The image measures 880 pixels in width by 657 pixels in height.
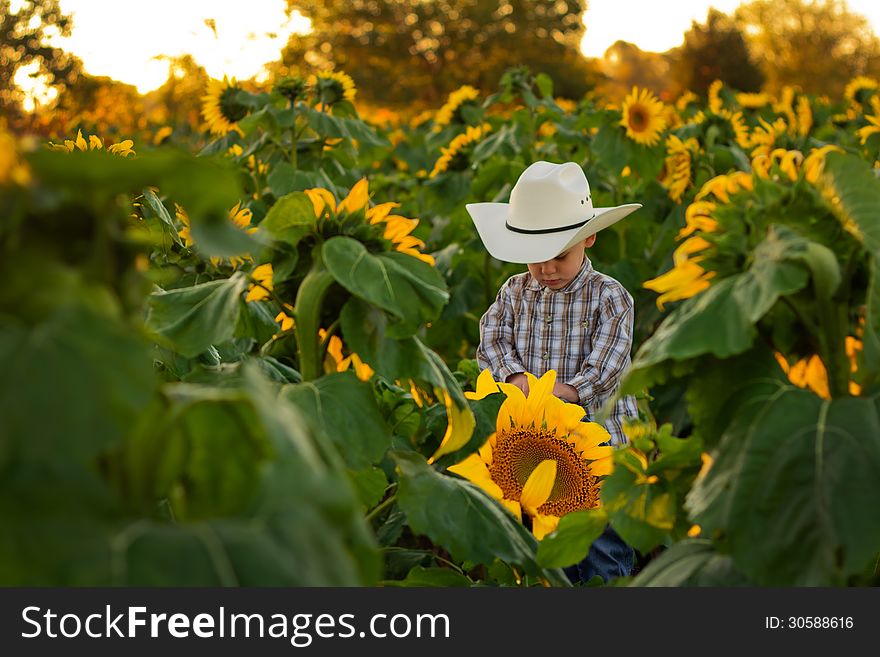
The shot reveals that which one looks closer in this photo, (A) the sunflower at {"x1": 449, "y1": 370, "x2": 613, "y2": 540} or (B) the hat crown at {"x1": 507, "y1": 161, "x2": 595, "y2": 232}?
(A) the sunflower at {"x1": 449, "y1": 370, "x2": 613, "y2": 540}

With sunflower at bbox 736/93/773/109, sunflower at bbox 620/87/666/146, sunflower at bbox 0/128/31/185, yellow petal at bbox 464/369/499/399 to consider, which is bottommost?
sunflower at bbox 0/128/31/185

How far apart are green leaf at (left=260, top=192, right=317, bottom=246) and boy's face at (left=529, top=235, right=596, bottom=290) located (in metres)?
1.60

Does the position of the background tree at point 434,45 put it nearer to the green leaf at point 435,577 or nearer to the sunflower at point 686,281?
the green leaf at point 435,577

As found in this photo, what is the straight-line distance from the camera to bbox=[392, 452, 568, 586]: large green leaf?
1.89 meters

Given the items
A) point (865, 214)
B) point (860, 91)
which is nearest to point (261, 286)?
point (865, 214)

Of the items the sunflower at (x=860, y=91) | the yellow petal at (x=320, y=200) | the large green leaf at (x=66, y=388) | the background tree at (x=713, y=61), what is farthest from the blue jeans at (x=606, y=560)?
the background tree at (x=713, y=61)

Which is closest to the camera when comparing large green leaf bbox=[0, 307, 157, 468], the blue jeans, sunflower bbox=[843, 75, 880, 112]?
large green leaf bbox=[0, 307, 157, 468]

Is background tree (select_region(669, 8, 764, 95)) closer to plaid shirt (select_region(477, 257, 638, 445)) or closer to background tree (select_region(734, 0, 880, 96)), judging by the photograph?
background tree (select_region(734, 0, 880, 96))

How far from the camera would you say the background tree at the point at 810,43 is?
147 ft

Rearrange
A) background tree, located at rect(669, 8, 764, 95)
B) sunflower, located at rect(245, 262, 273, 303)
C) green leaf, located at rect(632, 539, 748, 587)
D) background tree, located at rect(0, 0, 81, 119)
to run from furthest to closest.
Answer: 1. background tree, located at rect(669, 8, 764, 95)
2. background tree, located at rect(0, 0, 81, 119)
3. sunflower, located at rect(245, 262, 273, 303)
4. green leaf, located at rect(632, 539, 748, 587)

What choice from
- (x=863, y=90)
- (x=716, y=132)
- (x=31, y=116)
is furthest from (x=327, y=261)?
(x=31, y=116)

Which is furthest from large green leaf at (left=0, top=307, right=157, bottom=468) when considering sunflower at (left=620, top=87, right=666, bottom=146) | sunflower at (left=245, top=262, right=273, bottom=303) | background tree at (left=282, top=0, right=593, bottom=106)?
background tree at (left=282, top=0, right=593, bottom=106)

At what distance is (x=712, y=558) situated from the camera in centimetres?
148

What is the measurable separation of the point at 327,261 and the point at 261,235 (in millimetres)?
280
